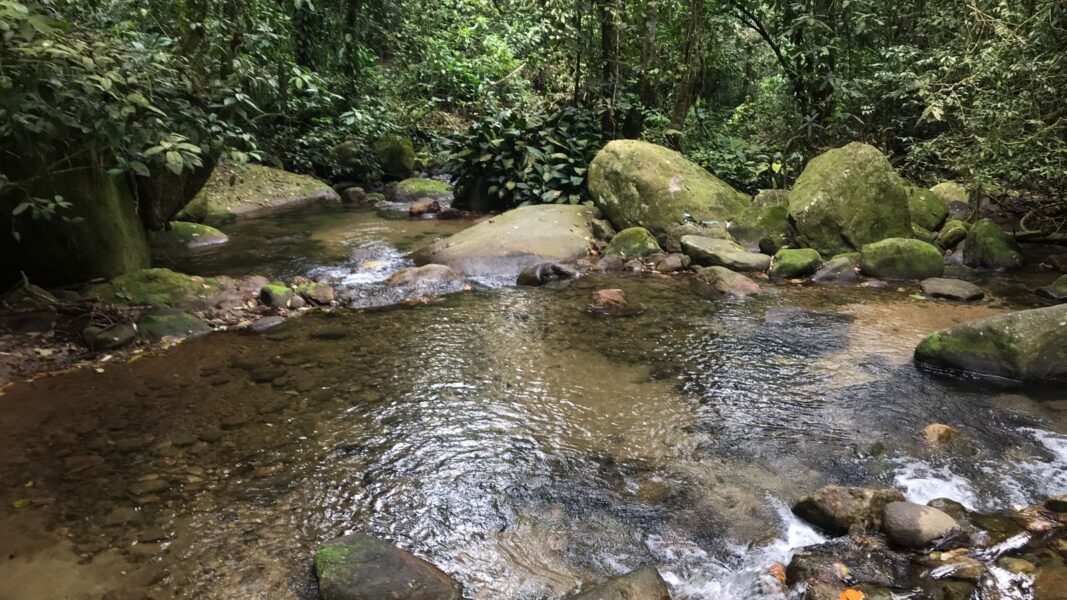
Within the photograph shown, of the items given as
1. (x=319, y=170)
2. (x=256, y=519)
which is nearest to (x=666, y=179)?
(x=256, y=519)

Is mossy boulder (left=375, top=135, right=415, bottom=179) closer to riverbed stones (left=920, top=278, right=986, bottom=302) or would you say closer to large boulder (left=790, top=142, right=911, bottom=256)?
large boulder (left=790, top=142, right=911, bottom=256)

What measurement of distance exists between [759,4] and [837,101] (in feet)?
6.66

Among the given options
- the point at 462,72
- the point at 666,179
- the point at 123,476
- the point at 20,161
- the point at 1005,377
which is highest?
the point at 462,72

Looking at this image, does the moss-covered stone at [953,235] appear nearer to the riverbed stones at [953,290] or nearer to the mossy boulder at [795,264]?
the riverbed stones at [953,290]

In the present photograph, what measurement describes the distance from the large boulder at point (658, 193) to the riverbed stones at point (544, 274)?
1.80 meters

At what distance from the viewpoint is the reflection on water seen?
3.02 metres

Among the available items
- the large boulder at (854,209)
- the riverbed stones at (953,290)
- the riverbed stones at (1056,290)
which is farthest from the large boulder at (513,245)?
the riverbed stones at (1056,290)

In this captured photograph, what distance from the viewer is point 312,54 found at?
10.0 meters

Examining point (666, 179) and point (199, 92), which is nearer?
Answer: point (199, 92)

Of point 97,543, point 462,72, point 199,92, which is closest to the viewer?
point 97,543

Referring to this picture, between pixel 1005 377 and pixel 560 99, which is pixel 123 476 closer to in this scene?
pixel 1005 377

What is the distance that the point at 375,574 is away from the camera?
2738mm

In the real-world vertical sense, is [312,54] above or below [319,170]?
above

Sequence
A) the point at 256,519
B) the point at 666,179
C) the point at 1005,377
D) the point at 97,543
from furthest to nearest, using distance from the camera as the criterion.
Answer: the point at 666,179 → the point at 1005,377 → the point at 256,519 → the point at 97,543
